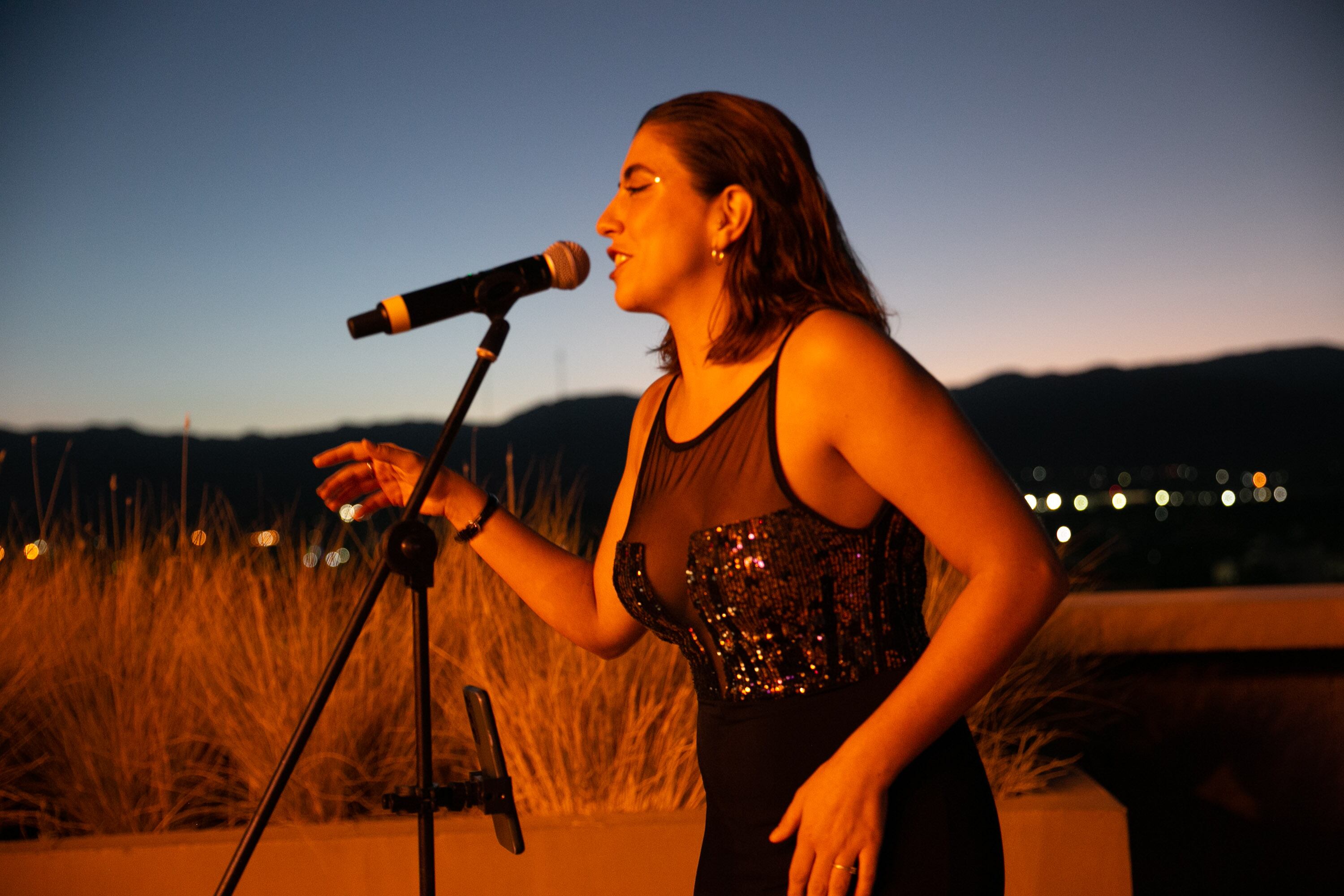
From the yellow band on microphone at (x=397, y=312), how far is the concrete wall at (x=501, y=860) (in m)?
2.09

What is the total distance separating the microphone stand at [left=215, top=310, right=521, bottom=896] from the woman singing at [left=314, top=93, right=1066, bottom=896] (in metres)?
0.30

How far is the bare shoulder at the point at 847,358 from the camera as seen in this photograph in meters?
1.52

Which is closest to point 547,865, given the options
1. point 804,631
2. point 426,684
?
point 426,684

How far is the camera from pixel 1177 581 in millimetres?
54656

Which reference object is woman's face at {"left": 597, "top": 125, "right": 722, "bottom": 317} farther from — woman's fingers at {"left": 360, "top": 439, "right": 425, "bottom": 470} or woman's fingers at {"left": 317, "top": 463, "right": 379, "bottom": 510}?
woman's fingers at {"left": 317, "top": 463, "right": 379, "bottom": 510}

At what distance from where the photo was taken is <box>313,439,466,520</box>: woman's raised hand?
2.12 meters

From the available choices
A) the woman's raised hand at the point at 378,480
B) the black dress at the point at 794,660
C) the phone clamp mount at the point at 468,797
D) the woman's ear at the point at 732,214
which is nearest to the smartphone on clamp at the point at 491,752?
the phone clamp mount at the point at 468,797

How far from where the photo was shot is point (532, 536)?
2164mm

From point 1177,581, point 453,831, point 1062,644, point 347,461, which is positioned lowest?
point 1177,581

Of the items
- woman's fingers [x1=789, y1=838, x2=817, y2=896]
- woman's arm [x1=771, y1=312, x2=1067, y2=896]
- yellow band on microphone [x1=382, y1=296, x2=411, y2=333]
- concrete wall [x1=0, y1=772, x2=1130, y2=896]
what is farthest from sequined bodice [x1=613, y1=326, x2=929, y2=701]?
concrete wall [x1=0, y1=772, x2=1130, y2=896]

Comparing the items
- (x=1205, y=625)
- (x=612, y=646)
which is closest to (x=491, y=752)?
(x=612, y=646)

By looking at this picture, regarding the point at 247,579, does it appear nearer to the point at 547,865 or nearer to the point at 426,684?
the point at 547,865

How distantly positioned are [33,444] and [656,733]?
142 inches

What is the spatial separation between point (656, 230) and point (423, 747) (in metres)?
0.88
